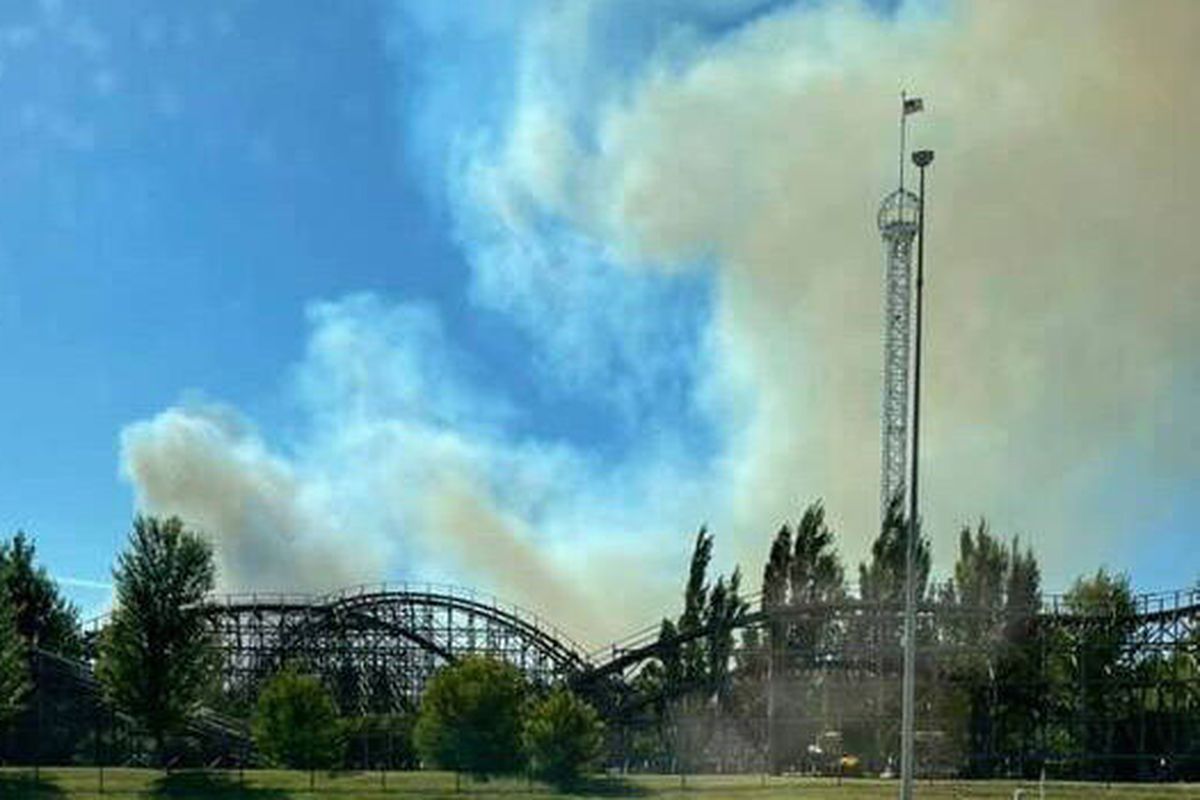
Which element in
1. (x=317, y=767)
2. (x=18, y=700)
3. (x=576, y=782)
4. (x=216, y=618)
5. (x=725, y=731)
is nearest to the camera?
(x=576, y=782)

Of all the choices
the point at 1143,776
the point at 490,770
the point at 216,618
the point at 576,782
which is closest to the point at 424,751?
the point at 490,770

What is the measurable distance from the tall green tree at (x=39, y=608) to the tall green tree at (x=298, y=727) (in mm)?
30087

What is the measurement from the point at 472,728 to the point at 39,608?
42183 millimetres

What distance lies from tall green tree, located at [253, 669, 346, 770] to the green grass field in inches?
47.3

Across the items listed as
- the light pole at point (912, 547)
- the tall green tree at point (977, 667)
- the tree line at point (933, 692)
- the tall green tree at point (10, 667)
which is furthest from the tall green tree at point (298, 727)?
the light pole at point (912, 547)

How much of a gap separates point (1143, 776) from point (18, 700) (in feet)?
181

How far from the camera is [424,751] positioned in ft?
221

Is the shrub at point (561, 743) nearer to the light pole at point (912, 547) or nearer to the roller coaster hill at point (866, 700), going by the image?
the roller coaster hill at point (866, 700)

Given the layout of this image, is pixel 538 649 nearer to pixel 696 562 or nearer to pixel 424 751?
pixel 696 562

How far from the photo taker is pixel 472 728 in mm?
66688

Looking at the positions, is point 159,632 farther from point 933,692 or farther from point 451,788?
point 933,692

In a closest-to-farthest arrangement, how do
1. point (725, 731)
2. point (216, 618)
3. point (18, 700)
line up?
point (18, 700), point (725, 731), point (216, 618)

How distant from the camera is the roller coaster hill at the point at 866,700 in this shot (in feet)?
258

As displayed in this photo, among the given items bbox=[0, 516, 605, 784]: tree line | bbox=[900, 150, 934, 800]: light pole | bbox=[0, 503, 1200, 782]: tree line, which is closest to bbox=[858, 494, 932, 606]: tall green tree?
bbox=[0, 503, 1200, 782]: tree line
